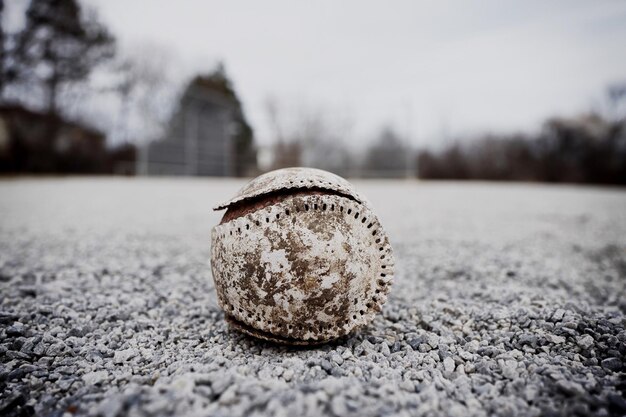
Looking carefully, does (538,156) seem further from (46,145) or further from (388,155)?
(46,145)

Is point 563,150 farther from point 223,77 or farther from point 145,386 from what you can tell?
point 145,386

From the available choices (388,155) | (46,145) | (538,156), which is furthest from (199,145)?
(538,156)

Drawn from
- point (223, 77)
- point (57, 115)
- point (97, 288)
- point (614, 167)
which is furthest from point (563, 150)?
point (57, 115)

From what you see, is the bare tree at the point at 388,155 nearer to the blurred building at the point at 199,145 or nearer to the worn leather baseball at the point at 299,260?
the blurred building at the point at 199,145

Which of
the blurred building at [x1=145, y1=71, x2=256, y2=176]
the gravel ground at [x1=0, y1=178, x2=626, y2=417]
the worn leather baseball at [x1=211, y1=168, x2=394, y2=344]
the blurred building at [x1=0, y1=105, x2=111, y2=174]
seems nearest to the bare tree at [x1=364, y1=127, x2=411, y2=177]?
the blurred building at [x1=145, y1=71, x2=256, y2=176]

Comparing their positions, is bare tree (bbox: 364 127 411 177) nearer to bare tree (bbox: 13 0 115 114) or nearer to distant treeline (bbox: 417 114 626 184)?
distant treeline (bbox: 417 114 626 184)

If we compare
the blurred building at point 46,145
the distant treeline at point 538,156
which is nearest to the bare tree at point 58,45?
the blurred building at point 46,145
